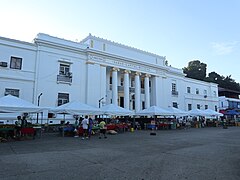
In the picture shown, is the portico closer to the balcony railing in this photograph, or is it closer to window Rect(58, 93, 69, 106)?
the balcony railing

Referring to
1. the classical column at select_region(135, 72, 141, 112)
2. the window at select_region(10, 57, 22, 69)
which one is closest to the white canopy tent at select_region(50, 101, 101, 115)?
the window at select_region(10, 57, 22, 69)

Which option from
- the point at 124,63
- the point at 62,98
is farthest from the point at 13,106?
the point at 124,63

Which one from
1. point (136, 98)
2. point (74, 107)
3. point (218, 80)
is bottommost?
point (74, 107)

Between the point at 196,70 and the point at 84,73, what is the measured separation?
54.8m

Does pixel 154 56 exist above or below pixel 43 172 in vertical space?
above

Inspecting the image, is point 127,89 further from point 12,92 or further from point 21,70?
point 12,92

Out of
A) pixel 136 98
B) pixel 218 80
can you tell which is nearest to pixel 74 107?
pixel 136 98

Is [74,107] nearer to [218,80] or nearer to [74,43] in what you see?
[74,43]

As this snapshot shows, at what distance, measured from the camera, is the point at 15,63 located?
799 inches

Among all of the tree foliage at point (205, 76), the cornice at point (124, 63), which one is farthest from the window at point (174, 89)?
the tree foliage at point (205, 76)

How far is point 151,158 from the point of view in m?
7.70

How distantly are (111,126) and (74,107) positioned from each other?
485 cm

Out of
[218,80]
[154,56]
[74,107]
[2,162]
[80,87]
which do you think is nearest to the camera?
[2,162]

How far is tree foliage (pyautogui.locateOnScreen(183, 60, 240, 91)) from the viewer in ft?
226
